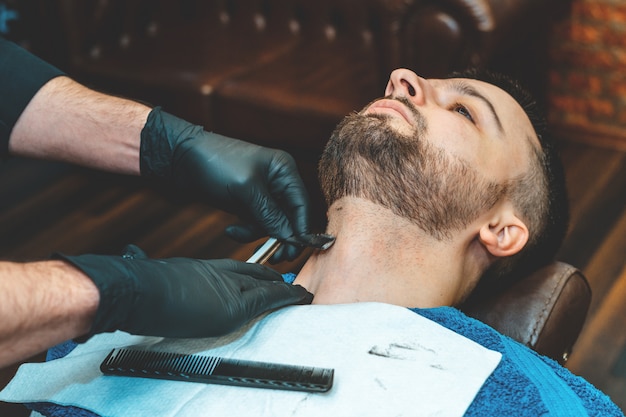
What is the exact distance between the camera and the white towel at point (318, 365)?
45.3 inches

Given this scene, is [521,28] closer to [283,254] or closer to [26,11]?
[283,254]

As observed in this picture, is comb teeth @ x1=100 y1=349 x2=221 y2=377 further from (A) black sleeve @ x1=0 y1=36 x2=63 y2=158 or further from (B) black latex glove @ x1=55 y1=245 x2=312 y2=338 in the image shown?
(A) black sleeve @ x1=0 y1=36 x2=63 y2=158

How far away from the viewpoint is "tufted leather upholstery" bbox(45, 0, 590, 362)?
2396mm

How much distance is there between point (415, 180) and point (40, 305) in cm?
73

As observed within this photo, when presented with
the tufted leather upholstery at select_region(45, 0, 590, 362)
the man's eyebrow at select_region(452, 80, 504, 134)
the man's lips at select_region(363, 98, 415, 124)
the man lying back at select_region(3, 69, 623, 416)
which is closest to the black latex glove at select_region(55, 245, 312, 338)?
the man lying back at select_region(3, 69, 623, 416)

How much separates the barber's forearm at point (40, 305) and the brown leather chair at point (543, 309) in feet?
2.55

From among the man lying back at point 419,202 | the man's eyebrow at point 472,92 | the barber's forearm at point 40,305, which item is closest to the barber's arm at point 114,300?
the barber's forearm at point 40,305

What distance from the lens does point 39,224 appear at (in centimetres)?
305

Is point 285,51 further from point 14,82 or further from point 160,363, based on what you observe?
point 160,363

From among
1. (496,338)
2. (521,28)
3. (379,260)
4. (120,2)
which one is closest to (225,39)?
(120,2)

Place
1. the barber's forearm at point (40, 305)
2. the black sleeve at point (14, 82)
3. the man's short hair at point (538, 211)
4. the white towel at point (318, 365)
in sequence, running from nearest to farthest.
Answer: the barber's forearm at point (40, 305)
the white towel at point (318, 365)
the man's short hair at point (538, 211)
the black sleeve at point (14, 82)

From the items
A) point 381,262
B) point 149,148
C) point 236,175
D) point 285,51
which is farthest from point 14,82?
point 285,51

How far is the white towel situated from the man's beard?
0.22 m

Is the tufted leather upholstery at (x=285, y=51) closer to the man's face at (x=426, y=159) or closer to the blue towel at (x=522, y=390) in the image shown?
the man's face at (x=426, y=159)
